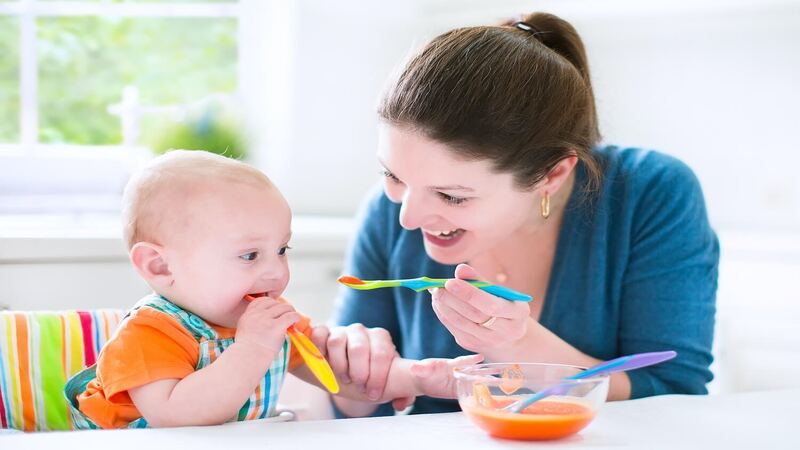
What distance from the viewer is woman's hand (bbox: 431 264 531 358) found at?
1.21 m

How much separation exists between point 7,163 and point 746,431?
7.18 feet

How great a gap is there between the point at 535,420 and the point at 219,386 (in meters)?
0.40

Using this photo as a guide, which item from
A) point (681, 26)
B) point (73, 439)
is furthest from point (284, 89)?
point (73, 439)

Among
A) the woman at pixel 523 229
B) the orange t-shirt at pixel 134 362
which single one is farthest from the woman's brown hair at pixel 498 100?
the orange t-shirt at pixel 134 362

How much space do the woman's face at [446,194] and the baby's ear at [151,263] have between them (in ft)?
1.24

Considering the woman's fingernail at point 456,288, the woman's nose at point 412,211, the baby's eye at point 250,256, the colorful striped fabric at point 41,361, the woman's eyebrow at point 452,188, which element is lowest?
the colorful striped fabric at point 41,361

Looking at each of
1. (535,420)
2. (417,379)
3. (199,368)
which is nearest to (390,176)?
(417,379)

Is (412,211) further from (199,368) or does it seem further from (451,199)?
(199,368)

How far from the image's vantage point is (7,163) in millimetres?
2604

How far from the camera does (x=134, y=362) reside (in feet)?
3.75

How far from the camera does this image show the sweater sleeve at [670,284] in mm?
1508

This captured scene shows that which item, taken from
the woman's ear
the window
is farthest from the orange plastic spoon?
the window

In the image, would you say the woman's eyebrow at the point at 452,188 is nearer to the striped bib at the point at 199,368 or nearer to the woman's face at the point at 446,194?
the woman's face at the point at 446,194

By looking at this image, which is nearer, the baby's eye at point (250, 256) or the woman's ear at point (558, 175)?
the baby's eye at point (250, 256)
